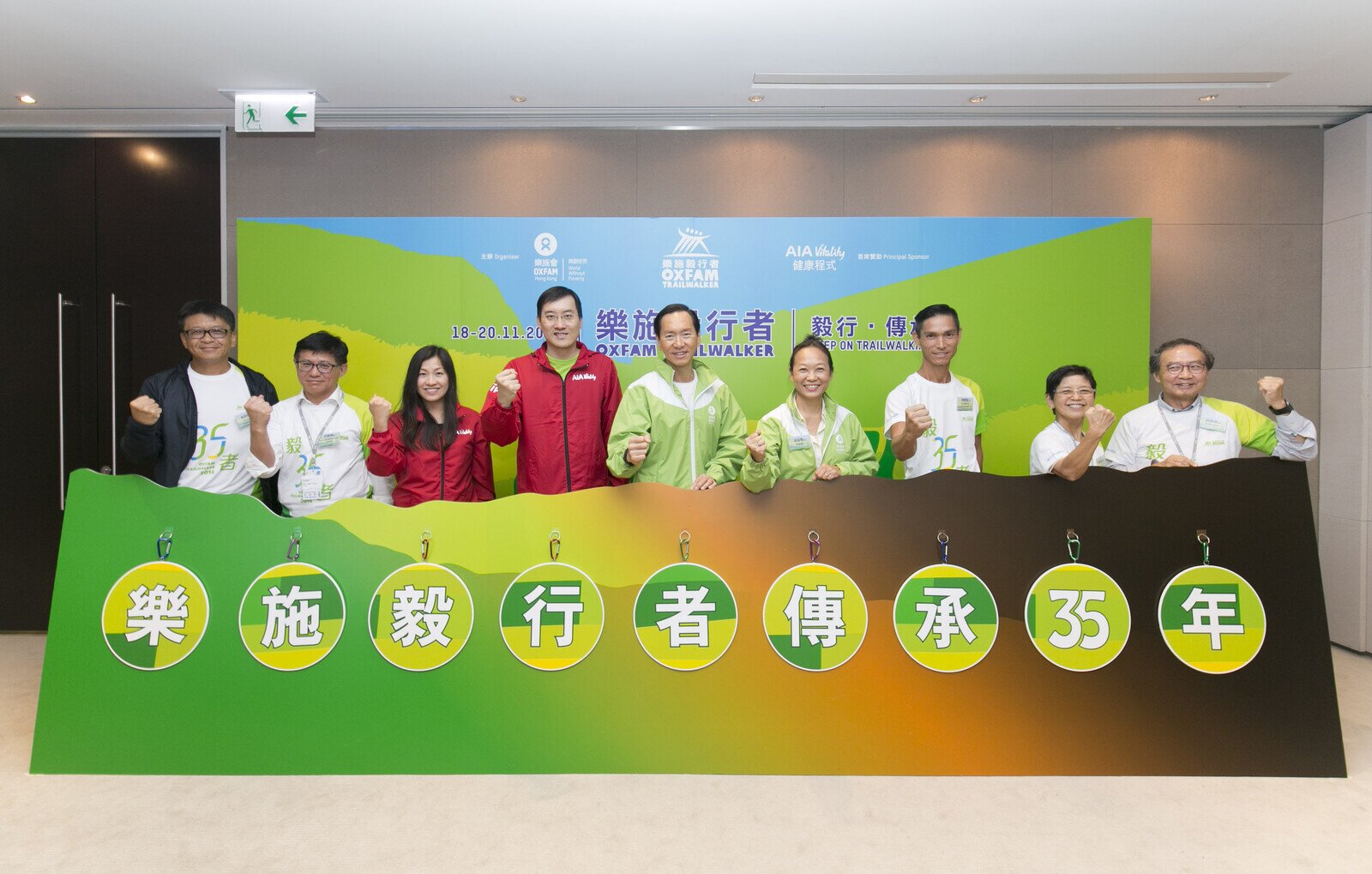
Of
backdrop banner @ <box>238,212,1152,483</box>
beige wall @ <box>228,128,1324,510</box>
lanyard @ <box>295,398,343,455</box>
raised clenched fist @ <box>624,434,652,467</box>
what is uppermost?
beige wall @ <box>228,128,1324,510</box>

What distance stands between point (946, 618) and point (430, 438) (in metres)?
2.01

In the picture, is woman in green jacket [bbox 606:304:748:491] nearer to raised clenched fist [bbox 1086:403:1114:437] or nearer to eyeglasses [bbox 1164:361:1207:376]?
raised clenched fist [bbox 1086:403:1114:437]

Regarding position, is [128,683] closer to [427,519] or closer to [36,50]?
[427,519]

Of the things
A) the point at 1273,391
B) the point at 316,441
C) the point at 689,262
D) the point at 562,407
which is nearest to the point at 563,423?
the point at 562,407

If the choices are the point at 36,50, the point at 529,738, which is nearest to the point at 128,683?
the point at 529,738

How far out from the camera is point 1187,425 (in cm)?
304

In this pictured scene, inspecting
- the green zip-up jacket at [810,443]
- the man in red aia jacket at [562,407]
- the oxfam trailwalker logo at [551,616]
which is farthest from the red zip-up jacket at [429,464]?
the green zip-up jacket at [810,443]

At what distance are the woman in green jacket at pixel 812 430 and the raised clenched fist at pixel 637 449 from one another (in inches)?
17.5

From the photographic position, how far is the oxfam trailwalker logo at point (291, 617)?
247 centimetres

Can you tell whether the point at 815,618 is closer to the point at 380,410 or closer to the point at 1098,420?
the point at 1098,420

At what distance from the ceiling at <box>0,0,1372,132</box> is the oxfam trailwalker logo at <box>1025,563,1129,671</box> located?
2.17 metres

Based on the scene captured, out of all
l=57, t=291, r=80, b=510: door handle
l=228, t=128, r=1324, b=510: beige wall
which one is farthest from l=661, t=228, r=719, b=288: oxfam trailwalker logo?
l=57, t=291, r=80, b=510: door handle

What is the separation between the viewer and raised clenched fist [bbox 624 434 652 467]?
258 centimetres

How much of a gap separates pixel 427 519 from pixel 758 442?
3.57ft
